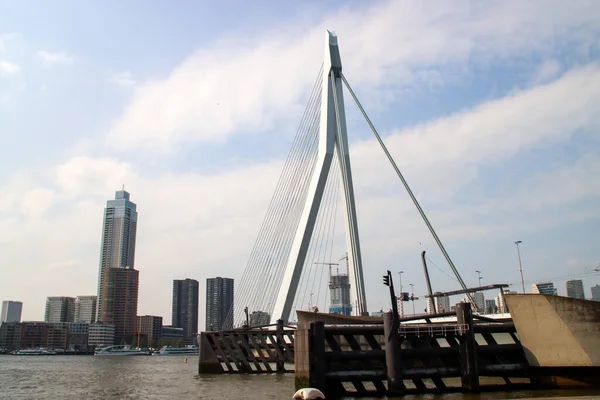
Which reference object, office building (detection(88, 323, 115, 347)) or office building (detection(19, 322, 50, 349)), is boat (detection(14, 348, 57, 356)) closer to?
office building (detection(19, 322, 50, 349))

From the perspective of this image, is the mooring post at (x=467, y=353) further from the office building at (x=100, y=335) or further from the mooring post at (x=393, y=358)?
the office building at (x=100, y=335)

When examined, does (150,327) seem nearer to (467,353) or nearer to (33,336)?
(33,336)

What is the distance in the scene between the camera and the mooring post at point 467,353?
22.3m

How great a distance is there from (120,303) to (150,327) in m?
18.0

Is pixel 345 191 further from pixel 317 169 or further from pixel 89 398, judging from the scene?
pixel 89 398

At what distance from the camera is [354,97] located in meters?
38.1

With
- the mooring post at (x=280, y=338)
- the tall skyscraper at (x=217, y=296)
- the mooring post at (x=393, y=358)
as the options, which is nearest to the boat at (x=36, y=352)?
the tall skyscraper at (x=217, y=296)

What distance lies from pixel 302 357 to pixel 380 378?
340 centimetres

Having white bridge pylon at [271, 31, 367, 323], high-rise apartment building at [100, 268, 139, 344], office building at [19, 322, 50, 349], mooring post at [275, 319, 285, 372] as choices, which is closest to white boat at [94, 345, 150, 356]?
high-rise apartment building at [100, 268, 139, 344]

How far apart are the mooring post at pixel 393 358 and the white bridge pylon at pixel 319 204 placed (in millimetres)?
10580

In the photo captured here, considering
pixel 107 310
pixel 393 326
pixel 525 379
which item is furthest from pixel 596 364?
pixel 107 310

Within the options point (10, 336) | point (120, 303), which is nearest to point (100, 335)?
point (120, 303)

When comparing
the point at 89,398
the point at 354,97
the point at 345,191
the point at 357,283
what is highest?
the point at 354,97

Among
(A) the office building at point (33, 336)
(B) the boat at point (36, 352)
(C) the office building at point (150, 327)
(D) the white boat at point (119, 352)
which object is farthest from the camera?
(C) the office building at point (150, 327)
